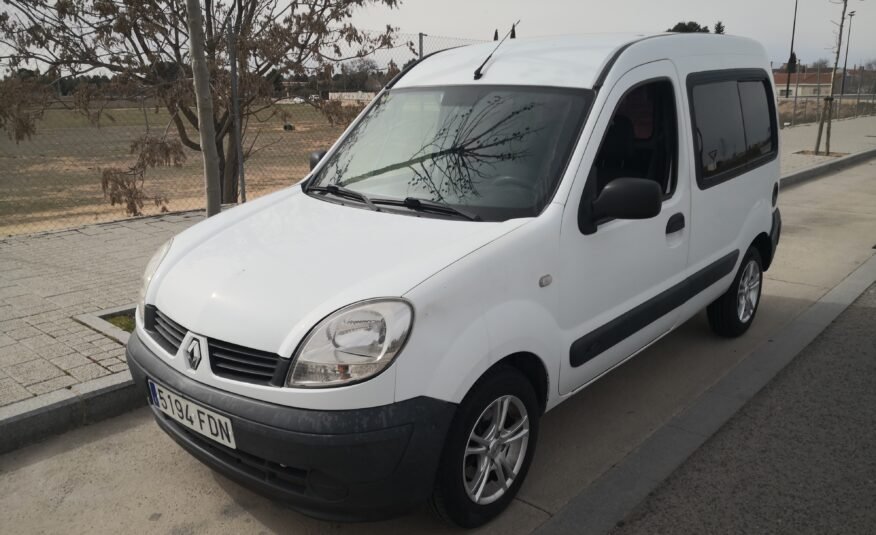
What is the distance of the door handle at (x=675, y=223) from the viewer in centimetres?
361

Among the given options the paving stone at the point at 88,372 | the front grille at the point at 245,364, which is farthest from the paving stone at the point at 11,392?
the front grille at the point at 245,364

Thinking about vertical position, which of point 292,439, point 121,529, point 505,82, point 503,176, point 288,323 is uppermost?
point 505,82

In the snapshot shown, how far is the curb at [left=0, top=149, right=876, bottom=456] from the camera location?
345 cm

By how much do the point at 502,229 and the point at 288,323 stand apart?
929 mm

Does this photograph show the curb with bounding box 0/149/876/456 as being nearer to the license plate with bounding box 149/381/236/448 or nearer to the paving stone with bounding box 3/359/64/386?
the paving stone with bounding box 3/359/64/386

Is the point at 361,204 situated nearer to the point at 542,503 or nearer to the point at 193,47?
the point at 542,503

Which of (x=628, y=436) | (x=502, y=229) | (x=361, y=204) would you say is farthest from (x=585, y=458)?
(x=361, y=204)

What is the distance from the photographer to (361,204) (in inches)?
130

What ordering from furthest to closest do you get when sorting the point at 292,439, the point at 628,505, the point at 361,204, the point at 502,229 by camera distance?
the point at 361,204
the point at 628,505
the point at 502,229
the point at 292,439

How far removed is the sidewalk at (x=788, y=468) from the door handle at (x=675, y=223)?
1.07 meters

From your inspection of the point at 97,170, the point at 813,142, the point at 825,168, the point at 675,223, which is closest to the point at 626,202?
the point at 675,223

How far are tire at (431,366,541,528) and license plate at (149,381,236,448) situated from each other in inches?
30.8

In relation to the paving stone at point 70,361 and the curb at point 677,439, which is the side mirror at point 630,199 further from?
the paving stone at point 70,361

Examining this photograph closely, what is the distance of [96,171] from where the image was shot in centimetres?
929
